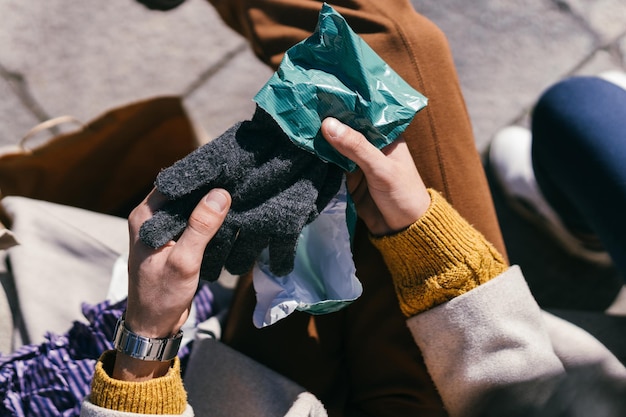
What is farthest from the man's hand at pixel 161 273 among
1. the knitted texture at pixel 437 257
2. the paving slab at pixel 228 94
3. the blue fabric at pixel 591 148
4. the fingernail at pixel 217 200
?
the paving slab at pixel 228 94

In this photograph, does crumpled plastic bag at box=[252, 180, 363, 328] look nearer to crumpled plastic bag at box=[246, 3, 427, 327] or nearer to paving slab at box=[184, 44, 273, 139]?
crumpled plastic bag at box=[246, 3, 427, 327]

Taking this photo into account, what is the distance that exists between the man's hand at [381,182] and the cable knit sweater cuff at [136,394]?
0.41 metres

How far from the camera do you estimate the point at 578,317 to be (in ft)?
3.84

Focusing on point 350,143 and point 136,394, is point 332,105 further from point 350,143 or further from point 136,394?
point 136,394

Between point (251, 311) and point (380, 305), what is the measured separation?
0.81ft

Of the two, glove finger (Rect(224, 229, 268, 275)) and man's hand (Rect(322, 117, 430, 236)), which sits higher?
man's hand (Rect(322, 117, 430, 236))

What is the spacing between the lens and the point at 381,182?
0.90m

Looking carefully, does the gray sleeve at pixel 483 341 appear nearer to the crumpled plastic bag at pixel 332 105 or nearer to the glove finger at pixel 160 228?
the crumpled plastic bag at pixel 332 105

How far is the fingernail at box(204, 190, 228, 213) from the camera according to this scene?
2.65 ft

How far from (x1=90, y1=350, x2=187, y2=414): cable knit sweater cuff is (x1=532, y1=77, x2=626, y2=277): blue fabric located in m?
0.84

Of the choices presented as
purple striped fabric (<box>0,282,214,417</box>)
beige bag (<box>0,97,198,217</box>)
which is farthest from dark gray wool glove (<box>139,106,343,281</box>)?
beige bag (<box>0,97,198,217</box>)

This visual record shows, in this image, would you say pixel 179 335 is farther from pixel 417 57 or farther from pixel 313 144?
pixel 417 57

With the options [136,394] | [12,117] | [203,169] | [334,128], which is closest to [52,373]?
[136,394]

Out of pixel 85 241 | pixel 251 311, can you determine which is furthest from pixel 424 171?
pixel 85 241
